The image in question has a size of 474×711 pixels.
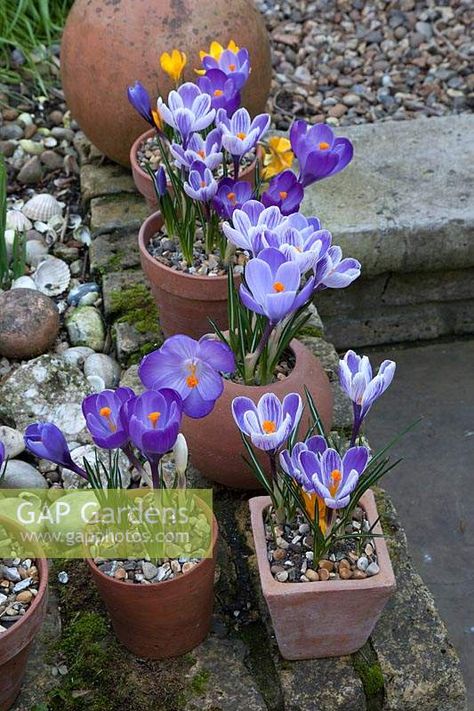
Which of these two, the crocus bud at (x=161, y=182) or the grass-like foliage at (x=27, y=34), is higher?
the crocus bud at (x=161, y=182)

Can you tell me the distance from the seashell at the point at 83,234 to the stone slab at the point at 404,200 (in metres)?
0.65

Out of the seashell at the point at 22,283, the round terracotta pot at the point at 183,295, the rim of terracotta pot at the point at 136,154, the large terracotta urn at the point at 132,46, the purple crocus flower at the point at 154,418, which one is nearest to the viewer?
the purple crocus flower at the point at 154,418

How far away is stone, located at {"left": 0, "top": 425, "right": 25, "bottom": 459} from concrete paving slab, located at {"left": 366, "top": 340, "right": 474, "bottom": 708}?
970 mm

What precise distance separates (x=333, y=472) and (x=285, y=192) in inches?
25.4

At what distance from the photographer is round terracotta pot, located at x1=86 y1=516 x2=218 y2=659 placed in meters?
1.63

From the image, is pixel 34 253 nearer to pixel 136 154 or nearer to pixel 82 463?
pixel 136 154

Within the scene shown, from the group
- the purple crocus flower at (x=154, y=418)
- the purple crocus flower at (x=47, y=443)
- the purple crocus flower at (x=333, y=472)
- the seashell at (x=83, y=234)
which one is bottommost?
the seashell at (x=83, y=234)

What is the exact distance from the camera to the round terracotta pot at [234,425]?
1889 millimetres

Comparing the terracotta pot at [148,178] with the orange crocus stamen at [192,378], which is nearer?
the orange crocus stamen at [192,378]

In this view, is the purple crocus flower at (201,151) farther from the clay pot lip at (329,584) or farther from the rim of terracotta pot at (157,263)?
the clay pot lip at (329,584)

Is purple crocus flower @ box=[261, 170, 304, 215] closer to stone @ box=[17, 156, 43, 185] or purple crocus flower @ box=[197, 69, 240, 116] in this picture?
purple crocus flower @ box=[197, 69, 240, 116]

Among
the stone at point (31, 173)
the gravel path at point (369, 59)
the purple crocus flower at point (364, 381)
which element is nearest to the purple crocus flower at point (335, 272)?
the purple crocus flower at point (364, 381)

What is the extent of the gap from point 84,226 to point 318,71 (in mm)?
1417

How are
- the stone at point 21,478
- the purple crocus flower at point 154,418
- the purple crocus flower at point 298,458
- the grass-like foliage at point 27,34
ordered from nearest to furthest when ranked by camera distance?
1. the purple crocus flower at point 154,418
2. the purple crocus flower at point 298,458
3. the stone at point 21,478
4. the grass-like foliage at point 27,34
